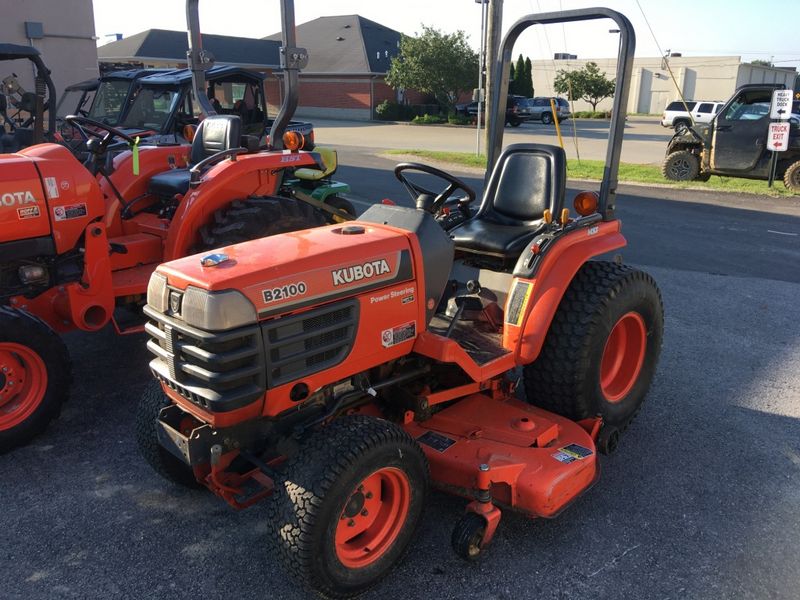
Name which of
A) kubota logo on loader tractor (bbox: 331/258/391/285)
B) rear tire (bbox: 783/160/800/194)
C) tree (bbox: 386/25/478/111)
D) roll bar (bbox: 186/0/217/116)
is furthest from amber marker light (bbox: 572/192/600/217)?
tree (bbox: 386/25/478/111)

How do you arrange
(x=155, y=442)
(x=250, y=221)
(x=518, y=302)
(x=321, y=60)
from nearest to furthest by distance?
(x=155, y=442) → (x=518, y=302) → (x=250, y=221) → (x=321, y=60)

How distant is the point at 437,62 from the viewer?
108 ft

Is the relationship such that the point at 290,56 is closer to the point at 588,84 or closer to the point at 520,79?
the point at 588,84

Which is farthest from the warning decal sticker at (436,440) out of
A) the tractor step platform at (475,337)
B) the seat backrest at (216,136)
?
the seat backrest at (216,136)

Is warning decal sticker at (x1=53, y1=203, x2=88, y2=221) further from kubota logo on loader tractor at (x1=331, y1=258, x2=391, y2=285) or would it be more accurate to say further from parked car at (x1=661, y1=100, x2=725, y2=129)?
parked car at (x1=661, y1=100, x2=725, y2=129)

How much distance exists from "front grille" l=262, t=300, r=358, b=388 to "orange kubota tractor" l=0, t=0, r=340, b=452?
73.8 inches

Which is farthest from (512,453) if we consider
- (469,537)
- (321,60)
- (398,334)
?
(321,60)

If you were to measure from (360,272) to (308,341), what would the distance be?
12.9 inches

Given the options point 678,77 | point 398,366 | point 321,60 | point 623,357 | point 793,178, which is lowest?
point 623,357

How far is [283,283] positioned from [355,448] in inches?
24.9

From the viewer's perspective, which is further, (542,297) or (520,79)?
(520,79)

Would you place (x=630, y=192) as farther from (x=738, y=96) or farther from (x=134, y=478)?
(x=134, y=478)

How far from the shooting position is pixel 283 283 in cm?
235

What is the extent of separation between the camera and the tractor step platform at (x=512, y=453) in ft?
8.80
